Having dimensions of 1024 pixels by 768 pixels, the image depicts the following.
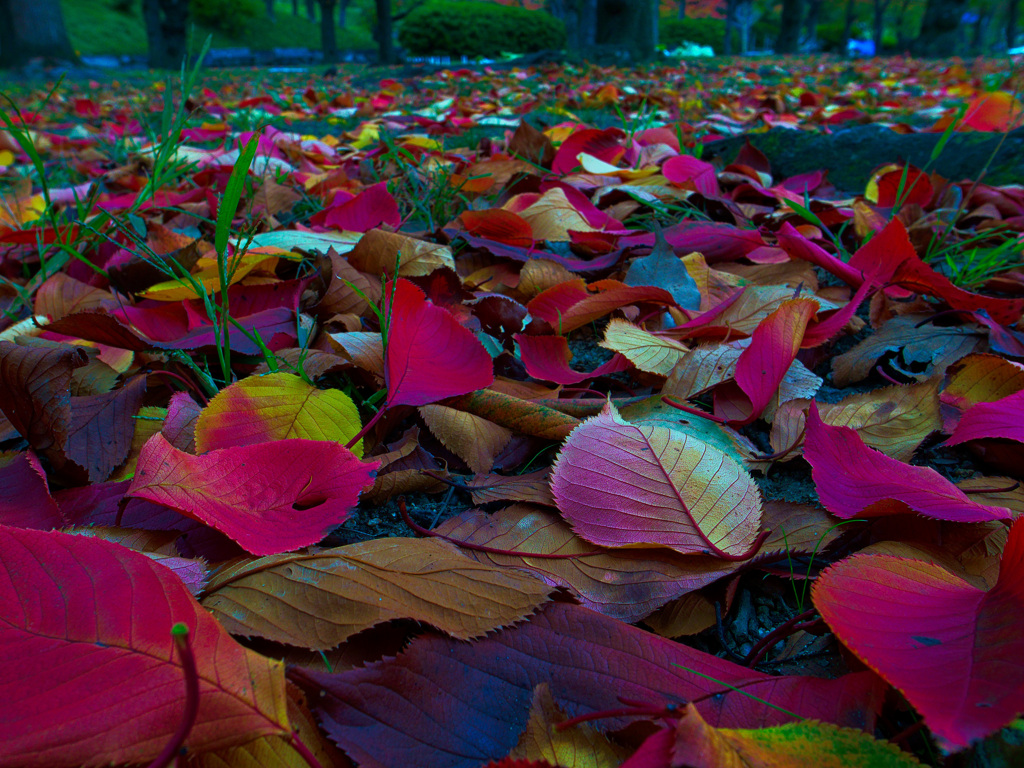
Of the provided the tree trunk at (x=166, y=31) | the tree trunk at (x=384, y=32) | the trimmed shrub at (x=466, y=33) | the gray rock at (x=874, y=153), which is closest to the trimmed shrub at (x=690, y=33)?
the trimmed shrub at (x=466, y=33)

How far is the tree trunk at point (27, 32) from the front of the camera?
10.5 metres

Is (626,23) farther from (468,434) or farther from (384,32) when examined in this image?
(468,434)

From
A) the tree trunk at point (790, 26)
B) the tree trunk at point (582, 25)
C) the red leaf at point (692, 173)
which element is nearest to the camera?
the red leaf at point (692, 173)

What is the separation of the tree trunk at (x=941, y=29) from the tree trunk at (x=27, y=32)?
16247 mm

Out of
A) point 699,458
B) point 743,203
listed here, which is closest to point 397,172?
point 743,203

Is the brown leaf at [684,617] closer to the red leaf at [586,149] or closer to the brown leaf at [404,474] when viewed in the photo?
the brown leaf at [404,474]

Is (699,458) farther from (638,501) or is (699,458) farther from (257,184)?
(257,184)

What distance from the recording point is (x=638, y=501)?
2.01 ft

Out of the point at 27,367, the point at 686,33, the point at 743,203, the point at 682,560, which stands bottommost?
the point at 682,560

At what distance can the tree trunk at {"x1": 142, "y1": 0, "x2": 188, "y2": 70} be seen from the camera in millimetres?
12867

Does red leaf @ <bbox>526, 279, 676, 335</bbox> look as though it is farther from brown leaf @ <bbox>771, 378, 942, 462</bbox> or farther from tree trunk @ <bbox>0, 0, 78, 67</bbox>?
tree trunk @ <bbox>0, 0, 78, 67</bbox>

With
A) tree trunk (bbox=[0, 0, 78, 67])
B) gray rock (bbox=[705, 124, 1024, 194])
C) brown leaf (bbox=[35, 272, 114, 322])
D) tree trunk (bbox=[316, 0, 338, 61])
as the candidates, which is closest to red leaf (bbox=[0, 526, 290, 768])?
brown leaf (bbox=[35, 272, 114, 322])

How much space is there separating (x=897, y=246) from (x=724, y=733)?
2.84 feet

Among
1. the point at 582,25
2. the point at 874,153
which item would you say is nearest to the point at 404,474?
the point at 874,153
